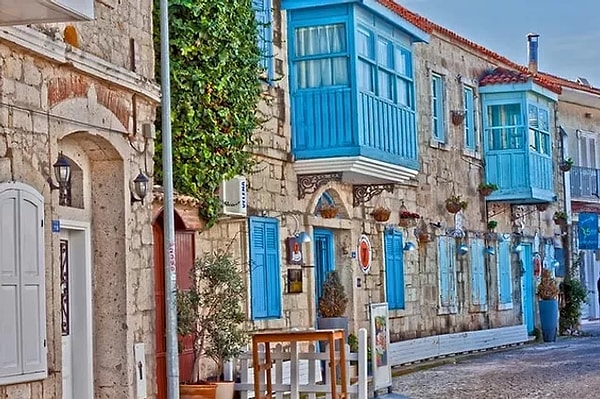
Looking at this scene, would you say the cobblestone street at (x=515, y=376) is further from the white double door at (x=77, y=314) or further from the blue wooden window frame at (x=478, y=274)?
the white double door at (x=77, y=314)

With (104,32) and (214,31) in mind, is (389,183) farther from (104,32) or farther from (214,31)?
(104,32)

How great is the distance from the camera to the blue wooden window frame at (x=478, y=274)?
25.5m

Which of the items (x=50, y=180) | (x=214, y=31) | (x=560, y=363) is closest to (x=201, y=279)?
(x=214, y=31)

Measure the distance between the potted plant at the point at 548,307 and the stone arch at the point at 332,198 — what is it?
9.71 m

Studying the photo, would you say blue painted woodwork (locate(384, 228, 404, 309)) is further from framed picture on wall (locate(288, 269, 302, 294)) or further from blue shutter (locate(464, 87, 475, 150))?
blue shutter (locate(464, 87, 475, 150))

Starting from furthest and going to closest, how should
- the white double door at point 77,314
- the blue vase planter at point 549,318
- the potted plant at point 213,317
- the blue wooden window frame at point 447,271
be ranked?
the blue vase planter at point 549,318 → the blue wooden window frame at point 447,271 → the potted plant at point 213,317 → the white double door at point 77,314

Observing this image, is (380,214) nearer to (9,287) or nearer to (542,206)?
(542,206)

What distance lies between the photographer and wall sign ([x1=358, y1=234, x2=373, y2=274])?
20.0 meters

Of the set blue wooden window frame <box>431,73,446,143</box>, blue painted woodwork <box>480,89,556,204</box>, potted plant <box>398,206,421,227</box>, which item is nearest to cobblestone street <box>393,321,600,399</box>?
potted plant <box>398,206,421,227</box>

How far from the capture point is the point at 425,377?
19.2m

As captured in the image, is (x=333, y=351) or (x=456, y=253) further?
(x=456, y=253)

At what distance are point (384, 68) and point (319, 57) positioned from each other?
1.49m

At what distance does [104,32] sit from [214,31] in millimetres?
3225

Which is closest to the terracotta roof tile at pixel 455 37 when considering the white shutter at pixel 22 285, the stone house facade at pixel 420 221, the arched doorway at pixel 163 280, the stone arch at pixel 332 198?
the stone house facade at pixel 420 221
